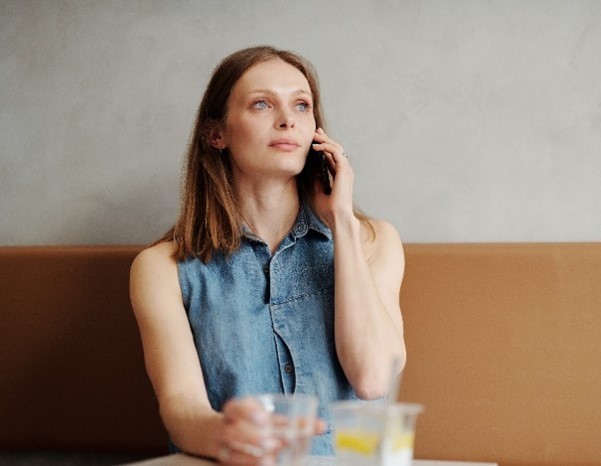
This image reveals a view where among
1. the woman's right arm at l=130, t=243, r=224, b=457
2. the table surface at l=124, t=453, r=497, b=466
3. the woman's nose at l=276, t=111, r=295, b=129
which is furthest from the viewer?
the woman's nose at l=276, t=111, r=295, b=129

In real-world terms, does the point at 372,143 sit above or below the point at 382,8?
below

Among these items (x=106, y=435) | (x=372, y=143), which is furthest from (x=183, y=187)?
(x=106, y=435)

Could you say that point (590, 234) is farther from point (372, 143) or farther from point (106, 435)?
point (106, 435)

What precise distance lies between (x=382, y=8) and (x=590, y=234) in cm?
72

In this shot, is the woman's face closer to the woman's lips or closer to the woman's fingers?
the woman's lips

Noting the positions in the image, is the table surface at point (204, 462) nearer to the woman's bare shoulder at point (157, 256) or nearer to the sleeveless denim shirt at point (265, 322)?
the sleeveless denim shirt at point (265, 322)

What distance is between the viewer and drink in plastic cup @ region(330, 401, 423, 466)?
33.4 inches

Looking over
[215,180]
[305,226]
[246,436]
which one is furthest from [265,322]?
[246,436]

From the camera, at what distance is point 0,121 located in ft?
7.51

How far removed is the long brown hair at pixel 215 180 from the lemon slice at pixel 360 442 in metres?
0.87

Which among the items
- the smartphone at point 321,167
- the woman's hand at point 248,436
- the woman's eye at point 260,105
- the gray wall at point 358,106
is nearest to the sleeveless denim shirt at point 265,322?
the smartphone at point 321,167

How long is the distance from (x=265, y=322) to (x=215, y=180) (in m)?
0.34

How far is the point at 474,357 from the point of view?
72.6 inches

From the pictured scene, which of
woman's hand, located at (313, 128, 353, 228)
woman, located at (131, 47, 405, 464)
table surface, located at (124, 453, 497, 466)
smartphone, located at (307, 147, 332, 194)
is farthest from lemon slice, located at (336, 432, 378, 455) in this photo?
smartphone, located at (307, 147, 332, 194)
